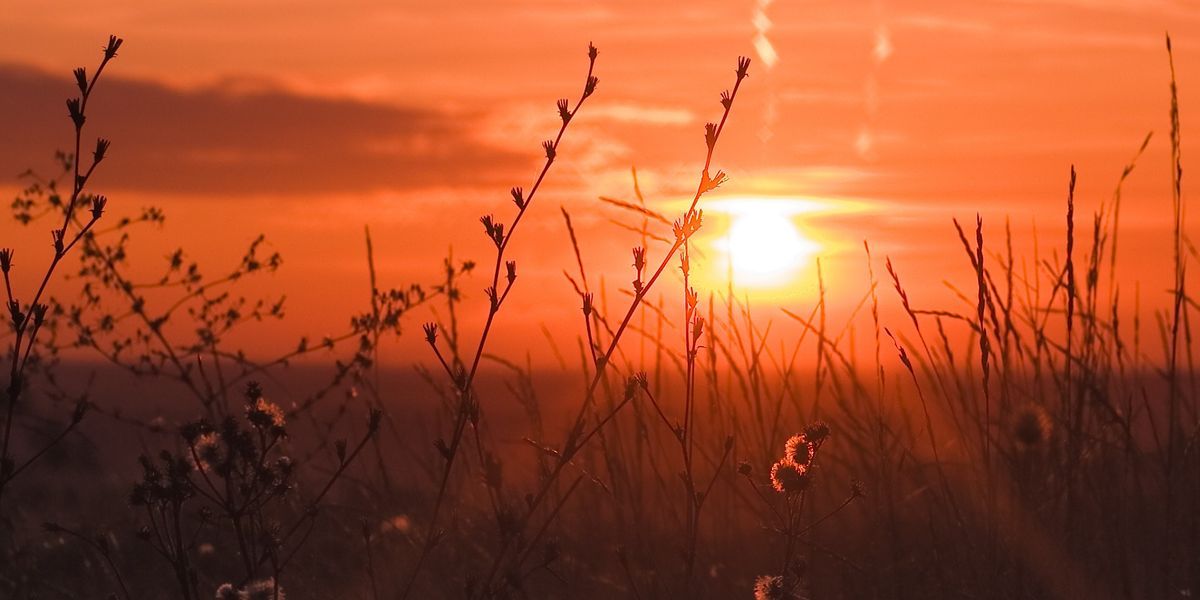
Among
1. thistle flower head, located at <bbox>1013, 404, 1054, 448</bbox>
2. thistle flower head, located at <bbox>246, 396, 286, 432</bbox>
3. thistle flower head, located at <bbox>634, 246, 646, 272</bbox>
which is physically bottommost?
thistle flower head, located at <bbox>1013, 404, 1054, 448</bbox>

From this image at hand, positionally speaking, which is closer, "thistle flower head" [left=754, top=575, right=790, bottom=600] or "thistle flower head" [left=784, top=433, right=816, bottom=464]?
"thistle flower head" [left=754, top=575, right=790, bottom=600]

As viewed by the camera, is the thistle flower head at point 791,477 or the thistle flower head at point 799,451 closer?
the thistle flower head at point 791,477

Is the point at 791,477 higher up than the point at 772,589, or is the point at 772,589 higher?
the point at 791,477

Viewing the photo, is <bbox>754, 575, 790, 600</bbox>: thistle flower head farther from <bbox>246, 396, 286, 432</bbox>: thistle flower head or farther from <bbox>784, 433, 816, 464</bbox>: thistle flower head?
<bbox>246, 396, 286, 432</bbox>: thistle flower head

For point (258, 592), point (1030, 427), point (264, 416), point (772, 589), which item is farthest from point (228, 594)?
point (1030, 427)

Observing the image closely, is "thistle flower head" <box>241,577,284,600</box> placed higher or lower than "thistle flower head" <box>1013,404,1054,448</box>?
lower

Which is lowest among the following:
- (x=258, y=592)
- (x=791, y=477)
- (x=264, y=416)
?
(x=258, y=592)

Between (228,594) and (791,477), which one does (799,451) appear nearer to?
(791,477)

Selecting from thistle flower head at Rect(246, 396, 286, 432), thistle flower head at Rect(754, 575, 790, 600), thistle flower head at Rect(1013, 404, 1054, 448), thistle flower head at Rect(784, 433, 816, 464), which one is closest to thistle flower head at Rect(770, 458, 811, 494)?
thistle flower head at Rect(784, 433, 816, 464)

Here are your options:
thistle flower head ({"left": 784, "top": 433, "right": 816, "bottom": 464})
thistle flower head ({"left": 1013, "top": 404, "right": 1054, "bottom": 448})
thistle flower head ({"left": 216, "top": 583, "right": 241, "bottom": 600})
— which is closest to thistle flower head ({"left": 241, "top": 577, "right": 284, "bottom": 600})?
thistle flower head ({"left": 216, "top": 583, "right": 241, "bottom": 600})

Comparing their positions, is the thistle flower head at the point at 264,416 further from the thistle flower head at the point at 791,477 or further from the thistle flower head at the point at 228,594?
the thistle flower head at the point at 791,477

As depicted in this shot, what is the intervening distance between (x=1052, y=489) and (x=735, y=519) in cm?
111

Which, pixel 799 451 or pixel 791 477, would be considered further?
pixel 799 451

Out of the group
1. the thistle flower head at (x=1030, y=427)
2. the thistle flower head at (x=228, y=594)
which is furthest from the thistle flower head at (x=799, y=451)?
the thistle flower head at (x=228, y=594)
